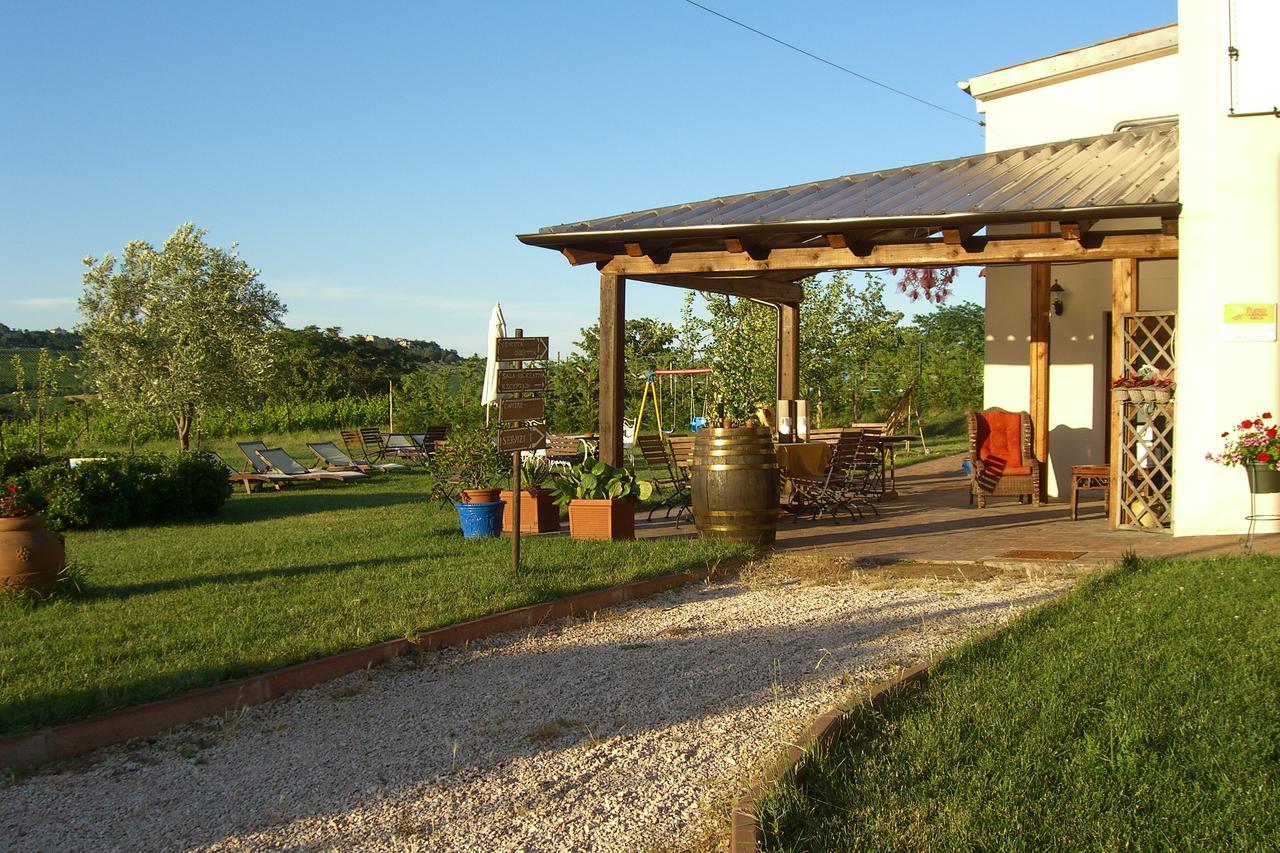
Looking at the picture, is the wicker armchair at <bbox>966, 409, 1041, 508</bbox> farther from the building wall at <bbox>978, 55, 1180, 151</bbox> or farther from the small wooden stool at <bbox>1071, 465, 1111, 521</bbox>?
the building wall at <bbox>978, 55, 1180, 151</bbox>

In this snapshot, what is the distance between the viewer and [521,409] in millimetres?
8031

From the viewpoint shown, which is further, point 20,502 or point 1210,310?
point 1210,310

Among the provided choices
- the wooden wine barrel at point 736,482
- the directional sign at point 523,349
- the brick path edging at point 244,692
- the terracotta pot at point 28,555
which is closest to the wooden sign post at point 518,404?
the directional sign at point 523,349

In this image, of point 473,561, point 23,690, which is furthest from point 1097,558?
point 23,690

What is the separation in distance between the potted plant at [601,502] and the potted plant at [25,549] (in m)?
3.90

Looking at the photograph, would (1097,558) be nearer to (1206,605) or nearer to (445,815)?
(1206,605)

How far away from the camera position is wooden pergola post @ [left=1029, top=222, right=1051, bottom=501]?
13.0 metres

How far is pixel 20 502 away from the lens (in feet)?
24.2

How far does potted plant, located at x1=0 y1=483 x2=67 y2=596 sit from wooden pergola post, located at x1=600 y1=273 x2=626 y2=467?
4.87 m

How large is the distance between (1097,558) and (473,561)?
15.0 ft

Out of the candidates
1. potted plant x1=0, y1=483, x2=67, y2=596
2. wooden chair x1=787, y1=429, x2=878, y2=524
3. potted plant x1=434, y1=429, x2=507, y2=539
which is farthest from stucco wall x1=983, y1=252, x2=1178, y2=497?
potted plant x1=0, y1=483, x2=67, y2=596

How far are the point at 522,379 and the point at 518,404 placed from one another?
0.22 metres

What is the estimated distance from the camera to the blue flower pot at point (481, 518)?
9977 millimetres

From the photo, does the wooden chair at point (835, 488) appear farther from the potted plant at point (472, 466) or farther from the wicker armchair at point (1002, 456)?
the potted plant at point (472, 466)
